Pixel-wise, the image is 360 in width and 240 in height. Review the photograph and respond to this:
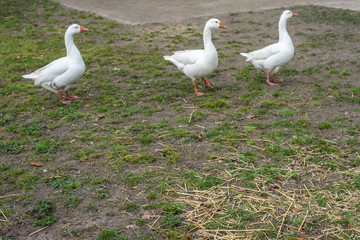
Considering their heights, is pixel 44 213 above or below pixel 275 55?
below

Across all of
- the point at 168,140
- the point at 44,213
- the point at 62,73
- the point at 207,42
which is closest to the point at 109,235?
the point at 44,213

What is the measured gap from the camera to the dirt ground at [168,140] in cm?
392

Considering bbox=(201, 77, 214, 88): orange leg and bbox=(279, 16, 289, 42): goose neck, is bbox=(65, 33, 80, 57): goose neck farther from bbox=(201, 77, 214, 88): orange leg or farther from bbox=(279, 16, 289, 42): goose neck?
bbox=(279, 16, 289, 42): goose neck

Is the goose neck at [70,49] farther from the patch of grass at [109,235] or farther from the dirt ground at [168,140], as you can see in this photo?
the patch of grass at [109,235]

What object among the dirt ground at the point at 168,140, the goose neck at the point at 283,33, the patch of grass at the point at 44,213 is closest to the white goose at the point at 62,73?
the dirt ground at the point at 168,140

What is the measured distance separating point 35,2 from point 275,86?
12088mm

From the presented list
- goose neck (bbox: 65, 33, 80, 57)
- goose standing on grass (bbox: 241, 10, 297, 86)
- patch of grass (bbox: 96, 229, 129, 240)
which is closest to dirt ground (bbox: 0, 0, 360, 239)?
patch of grass (bbox: 96, 229, 129, 240)

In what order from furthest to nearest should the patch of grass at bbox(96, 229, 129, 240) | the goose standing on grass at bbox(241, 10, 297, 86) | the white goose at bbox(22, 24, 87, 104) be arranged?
1. the goose standing on grass at bbox(241, 10, 297, 86)
2. the white goose at bbox(22, 24, 87, 104)
3. the patch of grass at bbox(96, 229, 129, 240)

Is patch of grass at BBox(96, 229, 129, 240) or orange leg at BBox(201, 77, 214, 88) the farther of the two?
orange leg at BBox(201, 77, 214, 88)

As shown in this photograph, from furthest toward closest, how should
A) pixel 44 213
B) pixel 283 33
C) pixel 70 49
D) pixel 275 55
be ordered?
1. pixel 283 33
2. pixel 275 55
3. pixel 70 49
4. pixel 44 213

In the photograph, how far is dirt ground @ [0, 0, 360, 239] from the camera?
3.92 m

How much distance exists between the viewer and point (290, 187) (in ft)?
14.0

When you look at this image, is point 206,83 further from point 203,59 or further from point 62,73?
point 62,73

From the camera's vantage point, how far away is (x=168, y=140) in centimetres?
546
